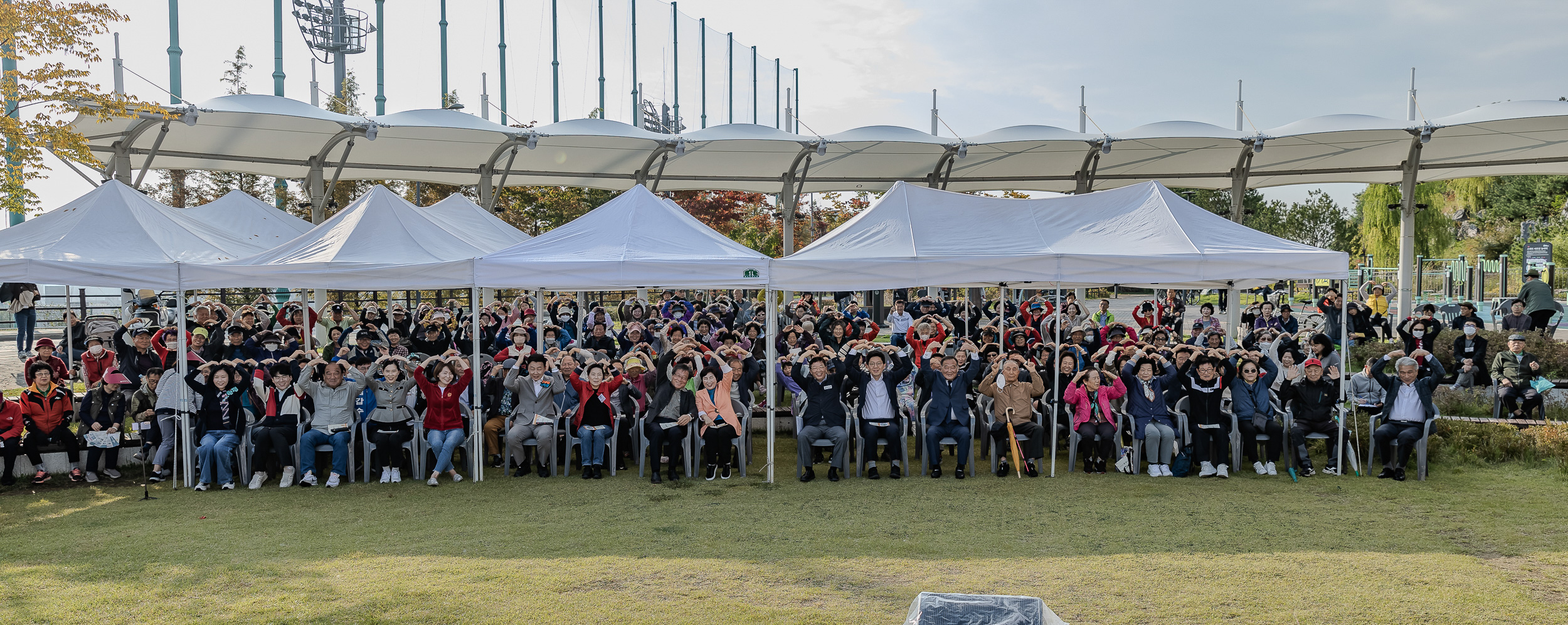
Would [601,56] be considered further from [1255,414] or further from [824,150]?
[1255,414]

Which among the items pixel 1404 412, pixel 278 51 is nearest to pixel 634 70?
pixel 278 51

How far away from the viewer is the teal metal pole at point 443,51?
29469mm

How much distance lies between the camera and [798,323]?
46.9 feet

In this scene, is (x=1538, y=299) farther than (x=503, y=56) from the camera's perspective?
No

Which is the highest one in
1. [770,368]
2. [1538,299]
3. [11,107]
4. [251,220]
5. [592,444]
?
[11,107]

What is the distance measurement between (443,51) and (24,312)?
687 inches

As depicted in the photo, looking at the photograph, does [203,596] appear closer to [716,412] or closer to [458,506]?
[458,506]

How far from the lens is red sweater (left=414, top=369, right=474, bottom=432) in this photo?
8039mm

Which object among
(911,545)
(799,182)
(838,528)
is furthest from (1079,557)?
(799,182)

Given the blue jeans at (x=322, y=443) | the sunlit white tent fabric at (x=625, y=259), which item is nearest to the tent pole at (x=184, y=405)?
the blue jeans at (x=322, y=443)

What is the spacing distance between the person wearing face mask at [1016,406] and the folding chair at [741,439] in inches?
85.7

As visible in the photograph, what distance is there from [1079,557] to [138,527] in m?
6.29

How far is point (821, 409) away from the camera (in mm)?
8148

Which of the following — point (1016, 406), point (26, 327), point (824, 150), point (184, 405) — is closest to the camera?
point (184, 405)
